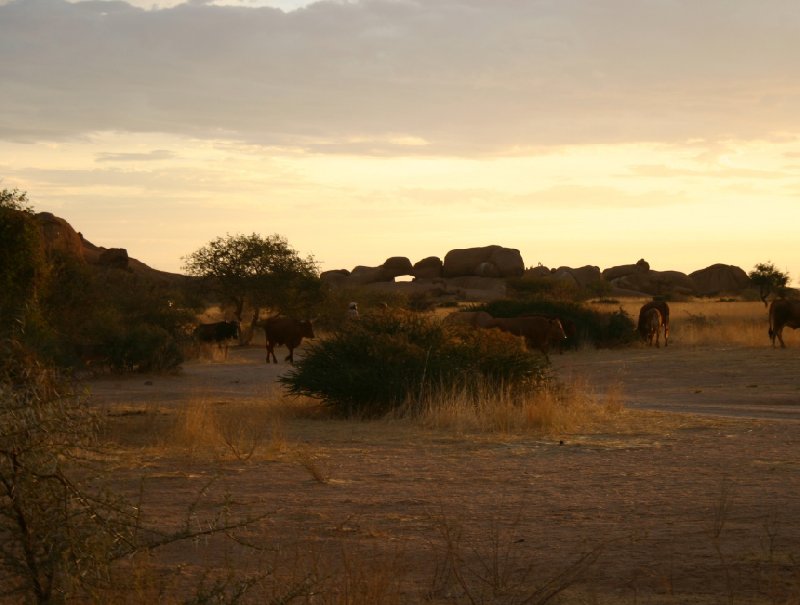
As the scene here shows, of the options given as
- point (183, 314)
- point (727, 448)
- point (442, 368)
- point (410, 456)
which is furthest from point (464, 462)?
point (183, 314)

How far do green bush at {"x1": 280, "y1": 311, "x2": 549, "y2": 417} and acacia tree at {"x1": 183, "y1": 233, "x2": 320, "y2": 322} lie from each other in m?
24.2

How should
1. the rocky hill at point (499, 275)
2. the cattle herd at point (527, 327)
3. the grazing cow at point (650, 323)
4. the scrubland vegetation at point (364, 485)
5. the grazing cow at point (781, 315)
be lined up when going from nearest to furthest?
the scrubland vegetation at point (364, 485) → the cattle herd at point (527, 327) → the grazing cow at point (781, 315) → the grazing cow at point (650, 323) → the rocky hill at point (499, 275)

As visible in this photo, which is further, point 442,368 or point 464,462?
point 442,368

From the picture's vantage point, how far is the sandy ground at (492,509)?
6.46m

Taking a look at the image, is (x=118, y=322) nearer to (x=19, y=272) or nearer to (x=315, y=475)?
(x=19, y=272)

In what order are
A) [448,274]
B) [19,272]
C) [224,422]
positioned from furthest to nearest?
[448,274], [19,272], [224,422]

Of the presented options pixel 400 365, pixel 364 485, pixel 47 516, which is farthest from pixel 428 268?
pixel 47 516

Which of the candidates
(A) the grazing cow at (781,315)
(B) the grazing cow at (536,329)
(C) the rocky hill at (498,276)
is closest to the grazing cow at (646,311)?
(A) the grazing cow at (781,315)

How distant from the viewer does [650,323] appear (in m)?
35.1

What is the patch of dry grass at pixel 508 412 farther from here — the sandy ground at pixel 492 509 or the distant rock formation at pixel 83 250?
the distant rock formation at pixel 83 250

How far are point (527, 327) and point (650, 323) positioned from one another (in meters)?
7.05

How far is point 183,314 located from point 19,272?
1138 cm

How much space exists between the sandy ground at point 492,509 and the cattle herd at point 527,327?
497 inches

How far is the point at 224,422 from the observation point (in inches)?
591
